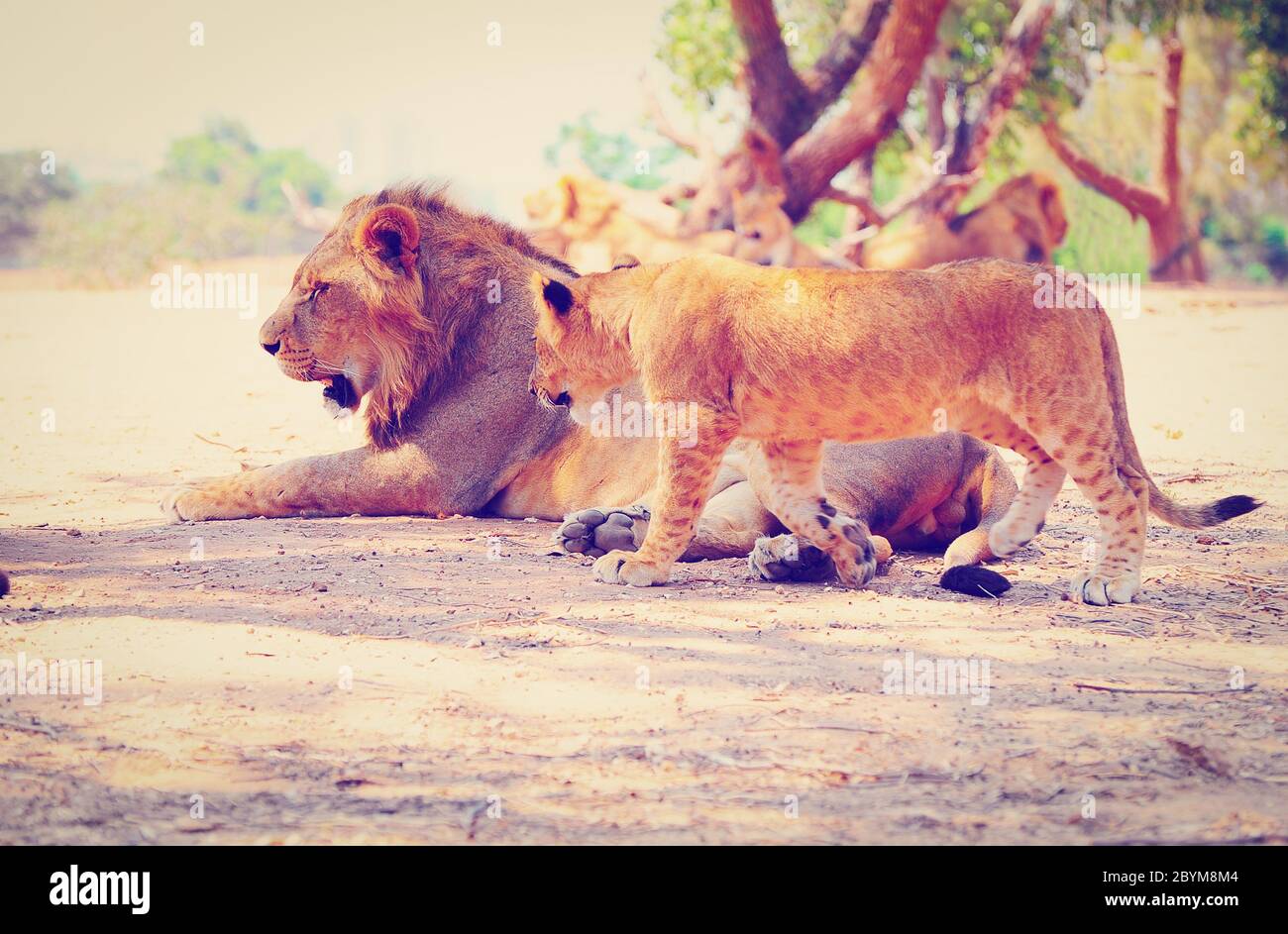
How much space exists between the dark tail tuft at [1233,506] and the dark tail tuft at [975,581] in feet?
2.92

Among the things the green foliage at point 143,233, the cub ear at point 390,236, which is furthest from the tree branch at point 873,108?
the green foliage at point 143,233

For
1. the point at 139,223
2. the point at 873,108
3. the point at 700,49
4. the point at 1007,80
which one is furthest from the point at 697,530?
the point at 139,223

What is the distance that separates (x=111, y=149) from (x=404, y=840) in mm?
82002

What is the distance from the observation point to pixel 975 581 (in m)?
5.34

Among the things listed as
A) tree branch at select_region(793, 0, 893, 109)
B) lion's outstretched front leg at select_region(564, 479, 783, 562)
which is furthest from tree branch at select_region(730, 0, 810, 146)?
lion's outstretched front leg at select_region(564, 479, 783, 562)

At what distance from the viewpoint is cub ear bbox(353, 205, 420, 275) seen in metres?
6.59

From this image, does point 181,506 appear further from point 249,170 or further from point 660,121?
point 249,170

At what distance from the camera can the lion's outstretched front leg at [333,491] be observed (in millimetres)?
6844

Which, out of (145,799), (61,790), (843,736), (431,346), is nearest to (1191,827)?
(843,736)

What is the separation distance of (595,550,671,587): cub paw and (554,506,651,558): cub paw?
16.8 inches

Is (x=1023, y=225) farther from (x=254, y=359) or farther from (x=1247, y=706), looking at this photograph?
(x=1247, y=706)

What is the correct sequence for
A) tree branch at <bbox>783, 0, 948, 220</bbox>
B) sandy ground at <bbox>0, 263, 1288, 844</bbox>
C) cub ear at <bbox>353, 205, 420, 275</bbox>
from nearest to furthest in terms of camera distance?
sandy ground at <bbox>0, 263, 1288, 844</bbox> < cub ear at <bbox>353, 205, 420, 275</bbox> < tree branch at <bbox>783, 0, 948, 220</bbox>

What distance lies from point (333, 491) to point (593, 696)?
3129 millimetres

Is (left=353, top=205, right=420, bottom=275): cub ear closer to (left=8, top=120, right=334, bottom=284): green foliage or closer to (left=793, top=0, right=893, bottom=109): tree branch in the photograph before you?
(left=793, top=0, right=893, bottom=109): tree branch
